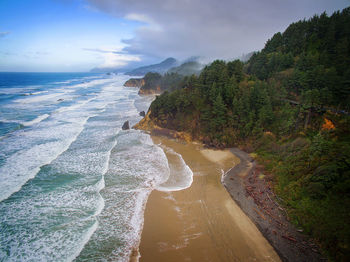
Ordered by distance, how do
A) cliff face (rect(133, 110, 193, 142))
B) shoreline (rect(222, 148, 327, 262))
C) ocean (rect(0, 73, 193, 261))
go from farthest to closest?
cliff face (rect(133, 110, 193, 142)) < ocean (rect(0, 73, 193, 261)) < shoreline (rect(222, 148, 327, 262))

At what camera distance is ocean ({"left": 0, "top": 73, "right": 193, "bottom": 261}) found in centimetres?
1245

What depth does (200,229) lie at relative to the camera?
13359 millimetres

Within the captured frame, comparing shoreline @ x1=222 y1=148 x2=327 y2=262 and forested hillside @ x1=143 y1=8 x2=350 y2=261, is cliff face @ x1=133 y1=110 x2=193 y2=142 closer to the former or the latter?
forested hillside @ x1=143 y1=8 x2=350 y2=261

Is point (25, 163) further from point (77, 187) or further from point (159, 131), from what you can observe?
point (159, 131)

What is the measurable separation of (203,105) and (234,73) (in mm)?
8750

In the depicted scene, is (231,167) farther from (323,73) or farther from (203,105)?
(323,73)

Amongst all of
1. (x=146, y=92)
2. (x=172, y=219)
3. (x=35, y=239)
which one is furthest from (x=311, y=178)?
(x=146, y=92)

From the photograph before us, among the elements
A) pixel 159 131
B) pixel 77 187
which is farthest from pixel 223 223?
pixel 159 131

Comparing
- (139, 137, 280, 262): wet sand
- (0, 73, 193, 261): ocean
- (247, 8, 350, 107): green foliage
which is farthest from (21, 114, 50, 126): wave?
(247, 8, 350, 107): green foliage

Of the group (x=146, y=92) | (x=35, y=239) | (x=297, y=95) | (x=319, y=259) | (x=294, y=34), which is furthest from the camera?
(x=146, y=92)

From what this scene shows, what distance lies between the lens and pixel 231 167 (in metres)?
21.5

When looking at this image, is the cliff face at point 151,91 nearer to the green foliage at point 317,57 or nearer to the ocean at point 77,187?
the green foliage at point 317,57

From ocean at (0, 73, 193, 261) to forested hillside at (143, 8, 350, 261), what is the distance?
8.51 m

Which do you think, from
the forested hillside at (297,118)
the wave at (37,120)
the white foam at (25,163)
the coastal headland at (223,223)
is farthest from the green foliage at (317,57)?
the wave at (37,120)
